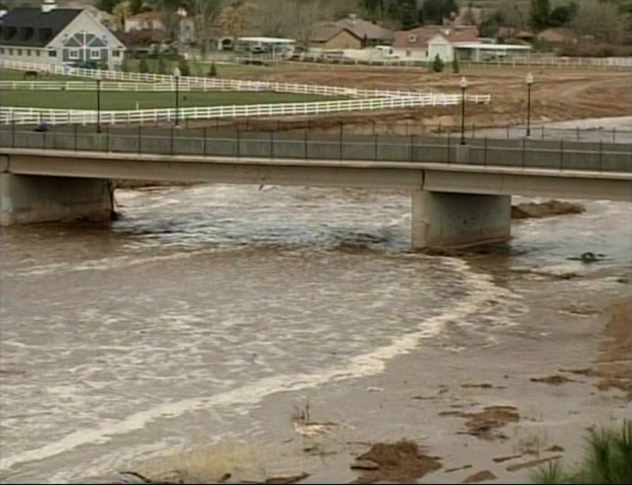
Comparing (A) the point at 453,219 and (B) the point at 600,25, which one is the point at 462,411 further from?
(B) the point at 600,25

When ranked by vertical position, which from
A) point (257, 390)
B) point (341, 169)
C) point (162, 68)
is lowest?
point (257, 390)

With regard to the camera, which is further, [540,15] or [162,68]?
[540,15]

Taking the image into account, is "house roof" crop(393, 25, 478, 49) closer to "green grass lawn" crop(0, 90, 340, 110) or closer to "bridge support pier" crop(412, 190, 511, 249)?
"green grass lawn" crop(0, 90, 340, 110)

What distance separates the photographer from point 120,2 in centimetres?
19862

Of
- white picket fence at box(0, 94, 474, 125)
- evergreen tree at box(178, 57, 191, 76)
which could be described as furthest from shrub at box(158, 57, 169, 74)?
white picket fence at box(0, 94, 474, 125)

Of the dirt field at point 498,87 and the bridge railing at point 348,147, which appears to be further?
the dirt field at point 498,87

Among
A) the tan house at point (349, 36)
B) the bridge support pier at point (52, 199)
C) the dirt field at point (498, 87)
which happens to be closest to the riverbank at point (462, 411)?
the bridge support pier at point (52, 199)

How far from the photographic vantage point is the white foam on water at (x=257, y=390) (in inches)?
986

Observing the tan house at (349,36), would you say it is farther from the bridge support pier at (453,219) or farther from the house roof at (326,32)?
the bridge support pier at (453,219)

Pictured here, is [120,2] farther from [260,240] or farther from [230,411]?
[230,411]

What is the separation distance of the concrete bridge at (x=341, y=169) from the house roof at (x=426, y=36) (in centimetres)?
10706

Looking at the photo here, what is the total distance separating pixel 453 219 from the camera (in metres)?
47.4

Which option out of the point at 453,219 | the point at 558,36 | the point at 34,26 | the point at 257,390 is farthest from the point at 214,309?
the point at 558,36

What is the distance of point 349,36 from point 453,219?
127 meters
